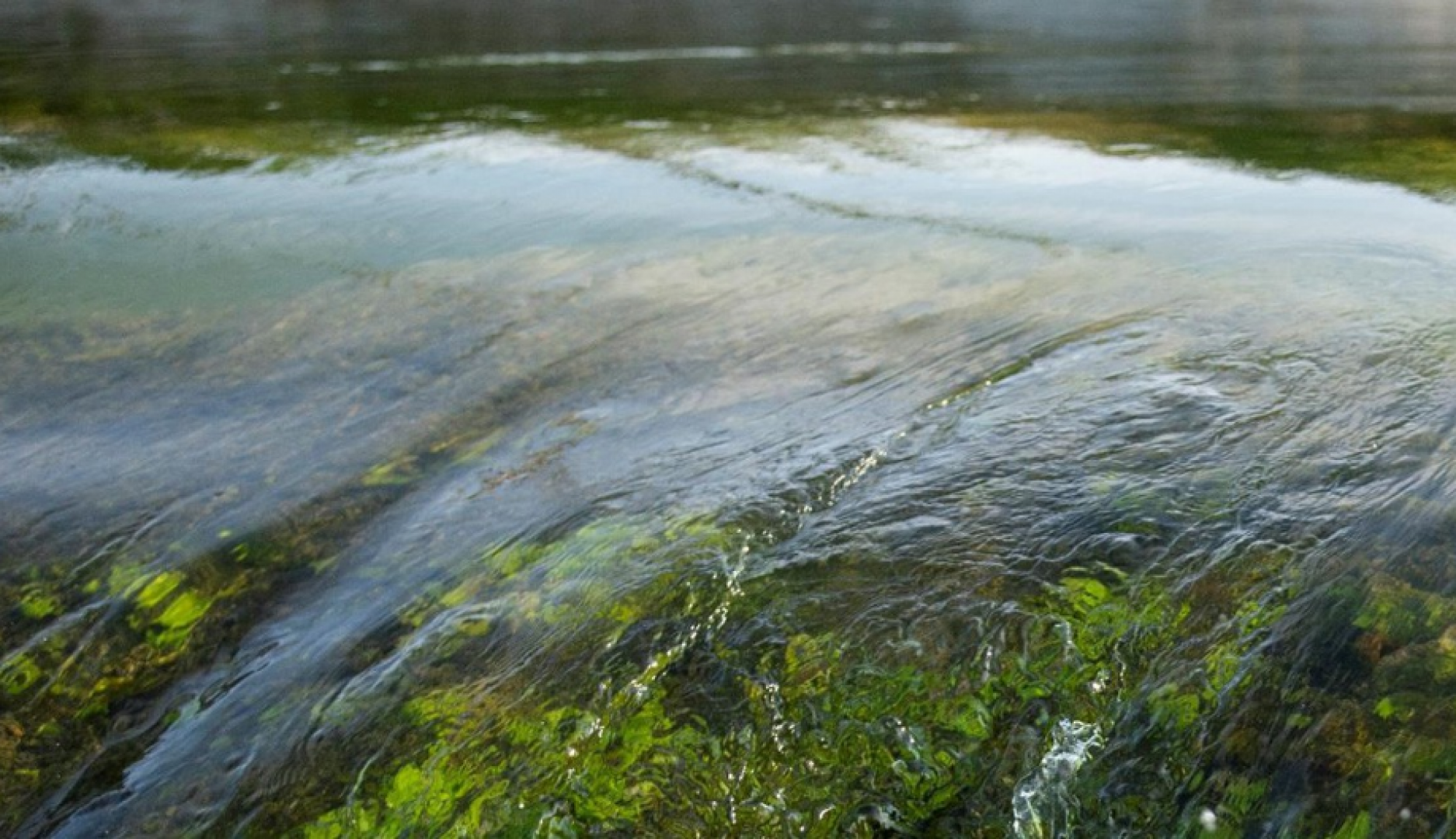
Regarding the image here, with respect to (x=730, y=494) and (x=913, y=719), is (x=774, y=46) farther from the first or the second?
(x=913, y=719)

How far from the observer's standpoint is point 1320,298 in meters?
5.33

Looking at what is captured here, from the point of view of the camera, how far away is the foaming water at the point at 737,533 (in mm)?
2859

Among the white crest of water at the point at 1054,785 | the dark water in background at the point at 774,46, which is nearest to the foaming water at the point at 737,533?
the white crest of water at the point at 1054,785

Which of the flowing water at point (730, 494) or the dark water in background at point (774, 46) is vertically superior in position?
the flowing water at point (730, 494)

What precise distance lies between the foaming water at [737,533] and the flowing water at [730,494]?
14mm

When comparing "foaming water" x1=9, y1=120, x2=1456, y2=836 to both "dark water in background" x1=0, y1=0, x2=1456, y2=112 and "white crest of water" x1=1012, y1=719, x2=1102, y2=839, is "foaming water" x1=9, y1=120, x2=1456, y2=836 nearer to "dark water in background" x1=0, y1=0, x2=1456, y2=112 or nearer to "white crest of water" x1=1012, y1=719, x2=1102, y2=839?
"white crest of water" x1=1012, y1=719, x2=1102, y2=839

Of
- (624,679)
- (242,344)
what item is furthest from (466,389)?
(624,679)

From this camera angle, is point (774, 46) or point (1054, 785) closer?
point (1054, 785)

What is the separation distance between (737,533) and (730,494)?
25 centimetres

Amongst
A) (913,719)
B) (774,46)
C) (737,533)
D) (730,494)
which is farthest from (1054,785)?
(774,46)

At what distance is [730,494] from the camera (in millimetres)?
3883

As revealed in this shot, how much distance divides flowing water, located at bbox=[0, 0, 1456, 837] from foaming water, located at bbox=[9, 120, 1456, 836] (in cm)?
1

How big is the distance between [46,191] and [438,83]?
4527mm

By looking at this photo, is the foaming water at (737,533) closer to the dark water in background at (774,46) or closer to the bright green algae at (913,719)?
the bright green algae at (913,719)
